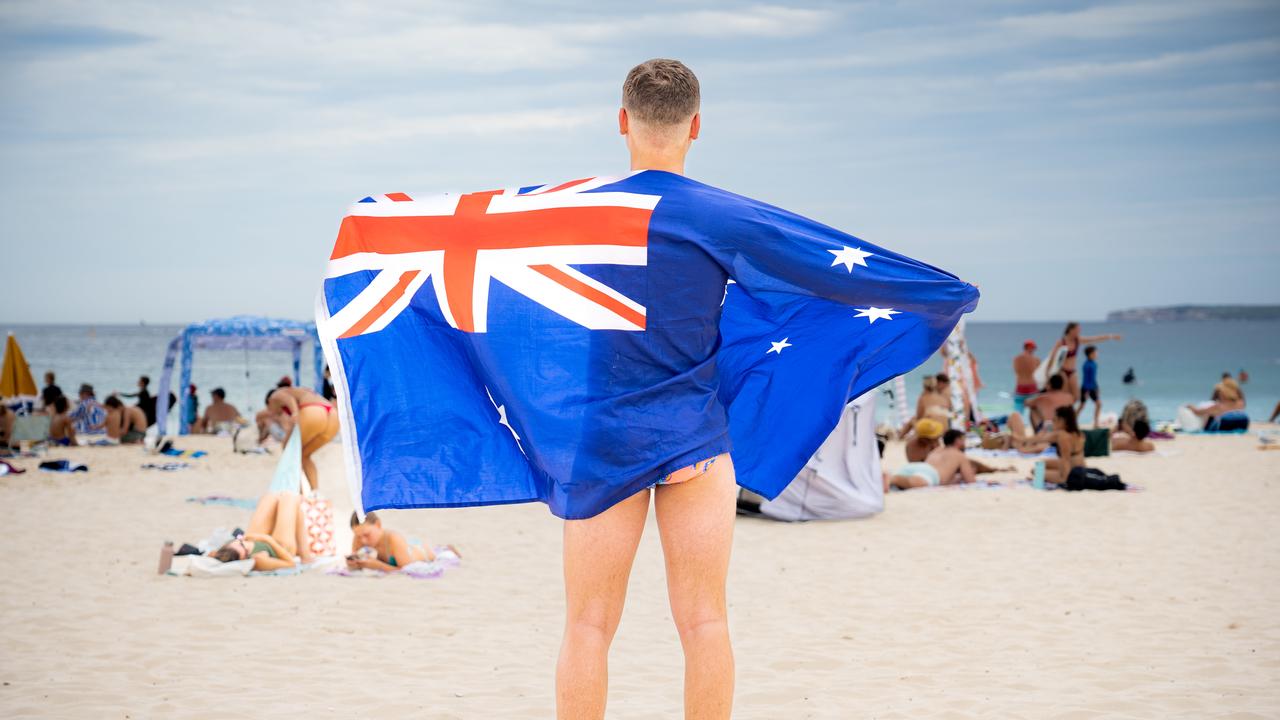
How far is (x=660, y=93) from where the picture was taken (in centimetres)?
279

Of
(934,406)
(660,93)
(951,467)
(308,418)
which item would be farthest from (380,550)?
(934,406)

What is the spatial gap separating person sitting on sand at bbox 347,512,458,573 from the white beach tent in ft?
11.5

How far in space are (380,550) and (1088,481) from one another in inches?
310

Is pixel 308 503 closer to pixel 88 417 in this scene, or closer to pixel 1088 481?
pixel 1088 481

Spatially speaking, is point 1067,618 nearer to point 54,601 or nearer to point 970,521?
point 970,521

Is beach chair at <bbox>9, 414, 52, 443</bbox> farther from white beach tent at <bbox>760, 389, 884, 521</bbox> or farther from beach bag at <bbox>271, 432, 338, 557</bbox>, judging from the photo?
white beach tent at <bbox>760, 389, 884, 521</bbox>

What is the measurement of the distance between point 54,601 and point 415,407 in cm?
487

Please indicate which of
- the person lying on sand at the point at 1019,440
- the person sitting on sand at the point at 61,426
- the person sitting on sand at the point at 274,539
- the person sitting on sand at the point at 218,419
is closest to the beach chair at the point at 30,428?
the person sitting on sand at the point at 61,426

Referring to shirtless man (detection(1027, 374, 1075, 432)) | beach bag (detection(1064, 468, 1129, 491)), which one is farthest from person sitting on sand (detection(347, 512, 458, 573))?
shirtless man (detection(1027, 374, 1075, 432))

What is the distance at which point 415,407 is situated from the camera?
3.26m

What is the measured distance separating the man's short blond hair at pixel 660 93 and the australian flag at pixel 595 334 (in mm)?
156

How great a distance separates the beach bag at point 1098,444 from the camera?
600 inches

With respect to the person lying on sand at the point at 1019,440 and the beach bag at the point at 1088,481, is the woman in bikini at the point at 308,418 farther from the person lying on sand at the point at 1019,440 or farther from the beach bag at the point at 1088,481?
the person lying on sand at the point at 1019,440

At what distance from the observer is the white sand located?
187 inches
